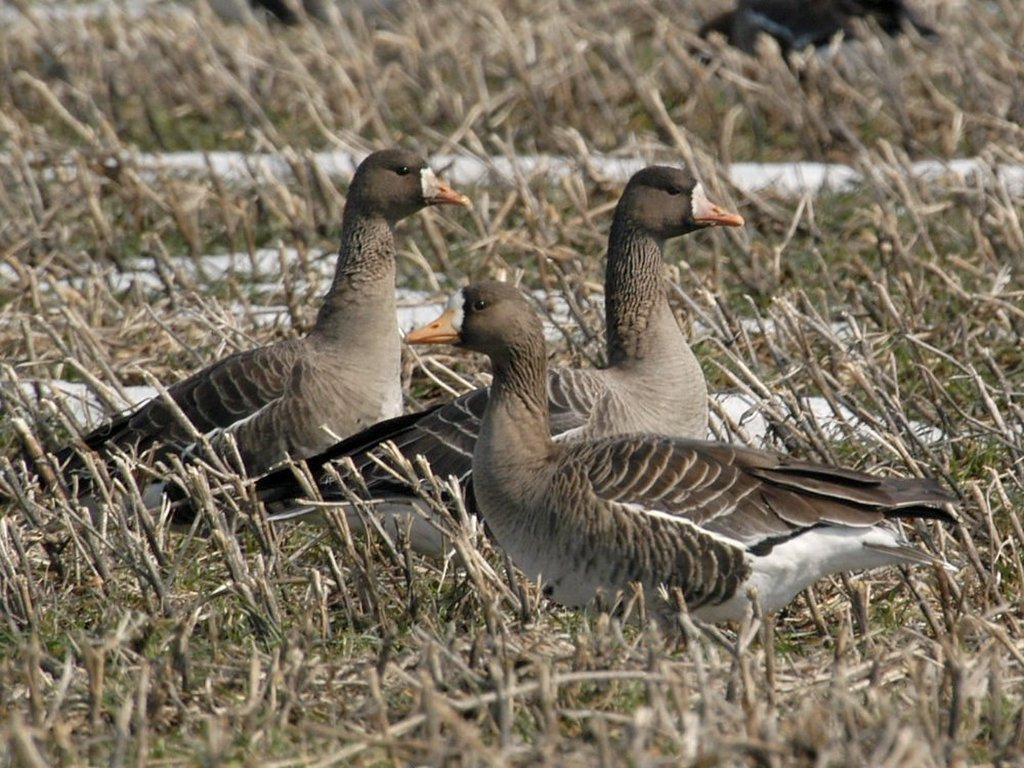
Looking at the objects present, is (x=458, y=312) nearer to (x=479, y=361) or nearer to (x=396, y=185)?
(x=396, y=185)

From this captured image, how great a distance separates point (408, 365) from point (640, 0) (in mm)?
6049

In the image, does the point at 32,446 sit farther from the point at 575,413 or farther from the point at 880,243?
the point at 880,243

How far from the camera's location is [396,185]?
629 centimetres

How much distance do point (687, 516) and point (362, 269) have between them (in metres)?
1.99

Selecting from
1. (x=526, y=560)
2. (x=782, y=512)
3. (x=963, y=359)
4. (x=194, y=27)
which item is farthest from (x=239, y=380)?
(x=194, y=27)

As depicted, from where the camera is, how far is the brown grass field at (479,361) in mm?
3736

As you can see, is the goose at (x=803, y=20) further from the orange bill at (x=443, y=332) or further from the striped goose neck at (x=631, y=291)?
the orange bill at (x=443, y=332)

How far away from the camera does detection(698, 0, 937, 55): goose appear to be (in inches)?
458

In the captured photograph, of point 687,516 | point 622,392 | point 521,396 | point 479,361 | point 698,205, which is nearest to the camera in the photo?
point 687,516

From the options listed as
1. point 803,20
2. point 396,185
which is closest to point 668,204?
point 396,185

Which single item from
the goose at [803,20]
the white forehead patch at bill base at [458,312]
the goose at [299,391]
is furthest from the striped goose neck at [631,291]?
the goose at [803,20]

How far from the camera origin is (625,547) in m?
4.69

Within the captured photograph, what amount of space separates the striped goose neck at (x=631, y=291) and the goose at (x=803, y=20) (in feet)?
19.1

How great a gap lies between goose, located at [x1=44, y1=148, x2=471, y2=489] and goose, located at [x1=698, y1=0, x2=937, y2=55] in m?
6.13
